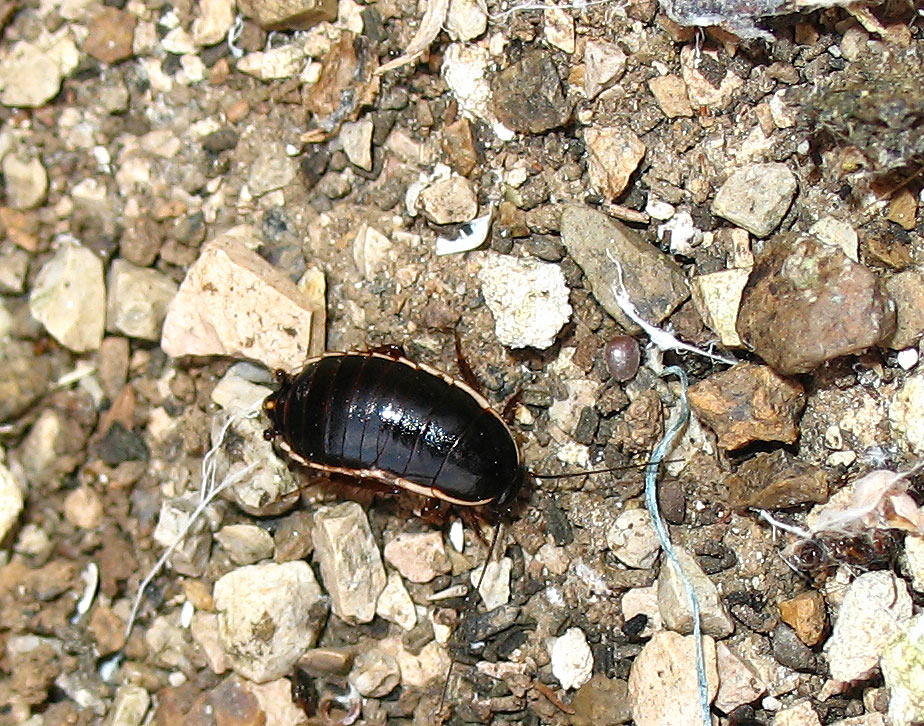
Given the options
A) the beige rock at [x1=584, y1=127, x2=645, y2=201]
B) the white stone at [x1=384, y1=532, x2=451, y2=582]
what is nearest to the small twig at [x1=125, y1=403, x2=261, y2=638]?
the white stone at [x1=384, y1=532, x2=451, y2=582]

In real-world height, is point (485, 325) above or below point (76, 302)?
above

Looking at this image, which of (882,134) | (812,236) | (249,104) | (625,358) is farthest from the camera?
(249,104)

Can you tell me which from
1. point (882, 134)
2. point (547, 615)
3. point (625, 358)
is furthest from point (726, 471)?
point (882, 134)

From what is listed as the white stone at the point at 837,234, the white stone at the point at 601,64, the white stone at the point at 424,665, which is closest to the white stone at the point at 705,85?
the white stone at the point at 601,64

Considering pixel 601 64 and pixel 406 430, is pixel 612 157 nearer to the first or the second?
pixel 601 64

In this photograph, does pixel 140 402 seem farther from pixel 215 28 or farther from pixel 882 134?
pixel 882 134

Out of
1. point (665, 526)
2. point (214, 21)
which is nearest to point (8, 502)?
point (214, 21)
